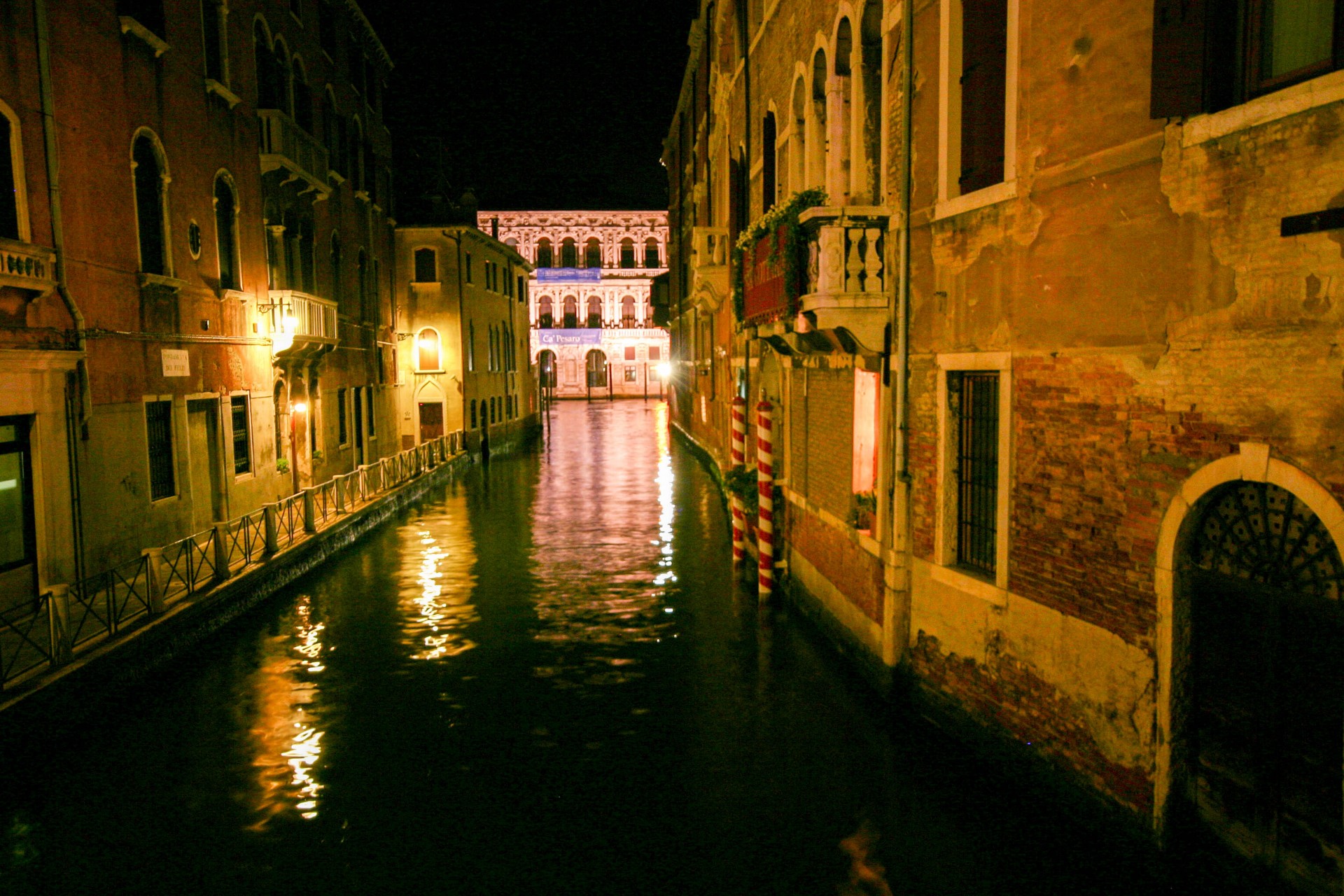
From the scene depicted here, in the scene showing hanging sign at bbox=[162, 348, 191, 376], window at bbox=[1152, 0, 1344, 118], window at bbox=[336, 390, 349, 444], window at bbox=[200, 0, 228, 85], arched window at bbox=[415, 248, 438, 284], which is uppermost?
window at bbox=[200, 0, 228, 85]

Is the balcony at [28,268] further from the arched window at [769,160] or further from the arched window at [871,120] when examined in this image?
the arched window at [769,160]

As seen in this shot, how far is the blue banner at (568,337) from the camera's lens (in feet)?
226

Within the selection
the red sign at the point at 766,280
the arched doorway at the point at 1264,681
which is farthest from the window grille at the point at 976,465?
the red sign at the point at 766,280

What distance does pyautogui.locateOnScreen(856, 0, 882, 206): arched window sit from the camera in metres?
9.80

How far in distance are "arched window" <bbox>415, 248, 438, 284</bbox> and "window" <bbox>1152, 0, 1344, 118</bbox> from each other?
29.4m

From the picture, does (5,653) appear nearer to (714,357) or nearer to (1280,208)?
(1280,208)

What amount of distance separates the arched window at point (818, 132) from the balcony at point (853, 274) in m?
3.00

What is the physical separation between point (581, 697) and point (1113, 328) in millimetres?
6147

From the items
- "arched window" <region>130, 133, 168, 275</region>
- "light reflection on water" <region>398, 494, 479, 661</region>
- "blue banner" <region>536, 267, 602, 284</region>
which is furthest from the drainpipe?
"blue banner" <region>536, 267, 602, 284</region>

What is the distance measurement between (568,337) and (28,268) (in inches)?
2342

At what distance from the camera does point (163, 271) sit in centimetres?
1345

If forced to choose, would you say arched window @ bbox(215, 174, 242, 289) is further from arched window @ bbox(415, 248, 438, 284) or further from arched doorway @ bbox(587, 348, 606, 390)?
arched doorway @ bbox(587, 348, 606, 390)

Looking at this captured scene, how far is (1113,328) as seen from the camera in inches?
230

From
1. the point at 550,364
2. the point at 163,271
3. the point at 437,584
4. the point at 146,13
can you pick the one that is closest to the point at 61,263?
the point at 163,271
